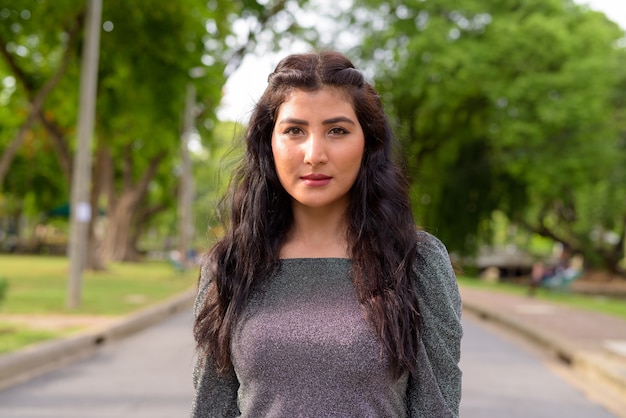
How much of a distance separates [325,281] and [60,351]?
29.6ft

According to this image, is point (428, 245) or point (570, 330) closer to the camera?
point (428, 245)

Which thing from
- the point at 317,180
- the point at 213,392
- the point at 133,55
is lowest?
the point at 213,392

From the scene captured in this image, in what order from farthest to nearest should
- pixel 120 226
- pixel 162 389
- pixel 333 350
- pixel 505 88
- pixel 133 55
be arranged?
pixel 120 226 → pixel 505 88 → pixel 133 55 → pixel 162 389 → pixel 333 350

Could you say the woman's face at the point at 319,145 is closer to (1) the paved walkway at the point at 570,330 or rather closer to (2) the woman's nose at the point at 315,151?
(2) the woman's nose at the point at 315,151

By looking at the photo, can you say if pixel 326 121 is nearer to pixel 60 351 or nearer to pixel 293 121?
pixel 293 121

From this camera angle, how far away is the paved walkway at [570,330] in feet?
34.6

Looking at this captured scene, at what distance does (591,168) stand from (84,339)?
24726 millimetres

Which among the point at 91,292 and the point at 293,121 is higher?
the point at 293,121

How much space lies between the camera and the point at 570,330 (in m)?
14.9

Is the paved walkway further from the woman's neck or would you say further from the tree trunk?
the tree trunk

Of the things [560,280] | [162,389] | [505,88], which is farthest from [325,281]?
[505,88]

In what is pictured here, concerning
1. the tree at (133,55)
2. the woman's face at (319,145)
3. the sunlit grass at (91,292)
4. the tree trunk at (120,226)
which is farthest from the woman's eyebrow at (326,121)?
the tree trunk at (120,226)

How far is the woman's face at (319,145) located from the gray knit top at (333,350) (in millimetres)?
176

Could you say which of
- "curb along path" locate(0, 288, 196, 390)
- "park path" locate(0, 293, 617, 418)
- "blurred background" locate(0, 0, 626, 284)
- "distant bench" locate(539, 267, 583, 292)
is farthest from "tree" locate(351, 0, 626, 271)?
"park path" locate(0, 293, 617, 418)
